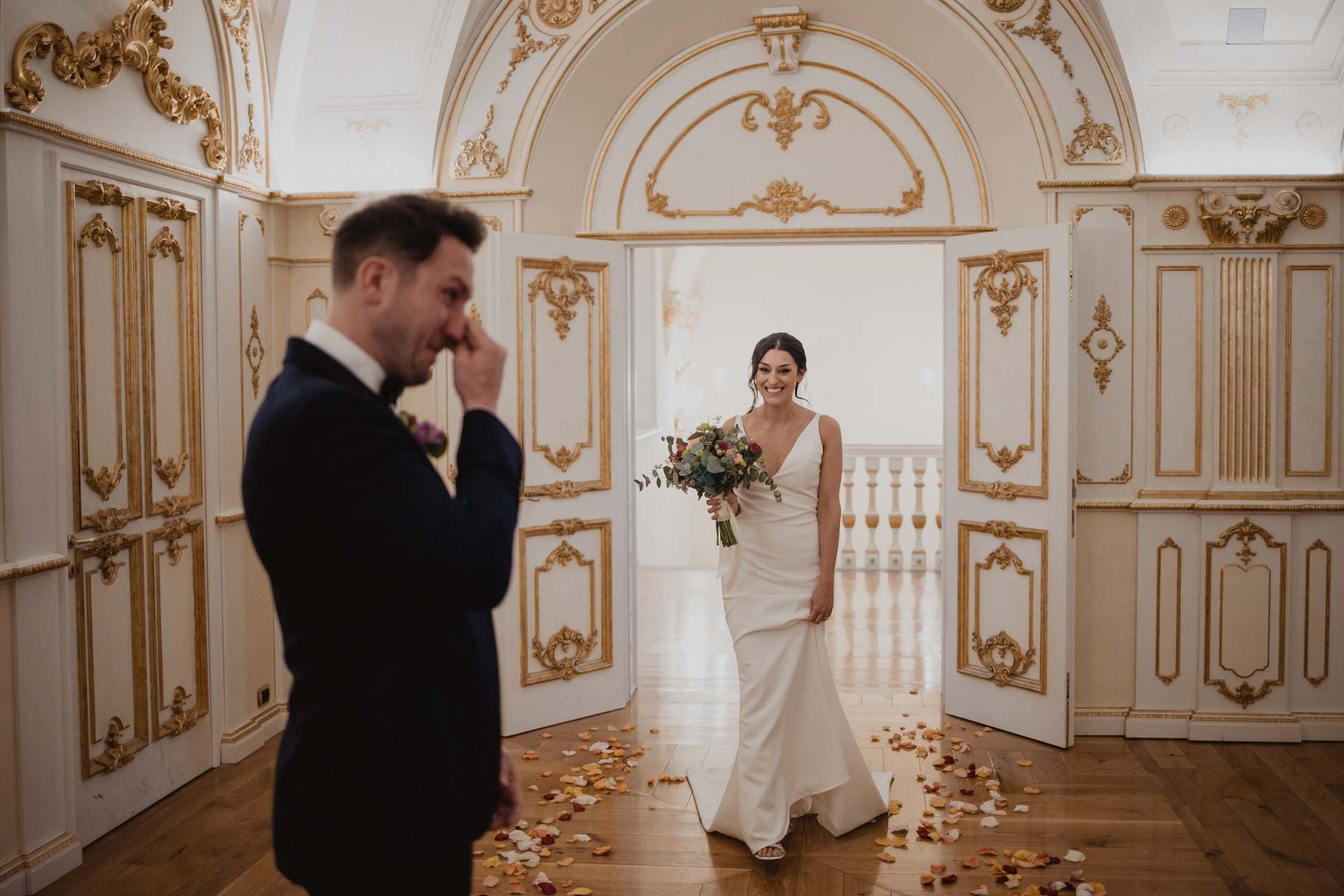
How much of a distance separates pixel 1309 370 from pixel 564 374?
12.2ft

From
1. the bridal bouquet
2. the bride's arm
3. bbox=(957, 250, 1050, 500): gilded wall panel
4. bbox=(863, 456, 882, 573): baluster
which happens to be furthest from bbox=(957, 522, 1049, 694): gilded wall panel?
bbox=(863, 456, 882, 573): baluster

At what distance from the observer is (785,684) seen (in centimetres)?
394

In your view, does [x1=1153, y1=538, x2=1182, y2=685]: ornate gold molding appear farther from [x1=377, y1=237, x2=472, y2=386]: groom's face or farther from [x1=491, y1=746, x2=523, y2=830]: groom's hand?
[x1=377, y1=237, x2=472, y2=386]: groom's face

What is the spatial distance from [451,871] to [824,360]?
11.9 meters

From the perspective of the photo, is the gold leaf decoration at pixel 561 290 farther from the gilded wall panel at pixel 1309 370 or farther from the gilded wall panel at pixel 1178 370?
the gilded wall panel at pixel 1309 370

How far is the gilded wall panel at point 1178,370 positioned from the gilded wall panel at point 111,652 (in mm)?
4736

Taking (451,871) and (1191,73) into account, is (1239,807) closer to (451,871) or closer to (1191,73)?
(1191,73)

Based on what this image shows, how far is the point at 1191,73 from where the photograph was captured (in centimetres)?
530

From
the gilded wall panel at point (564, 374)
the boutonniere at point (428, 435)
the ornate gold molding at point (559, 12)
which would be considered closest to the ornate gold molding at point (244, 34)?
the ornate gold molding at point (559, 12)

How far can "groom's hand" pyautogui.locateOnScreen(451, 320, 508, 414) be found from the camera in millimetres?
1592

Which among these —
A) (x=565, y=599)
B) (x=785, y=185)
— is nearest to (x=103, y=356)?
(x=565, y=599)

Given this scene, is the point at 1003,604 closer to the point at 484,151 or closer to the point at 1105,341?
the point at 1105,341

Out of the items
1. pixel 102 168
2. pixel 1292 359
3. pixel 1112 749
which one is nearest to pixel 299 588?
pixel 102 168

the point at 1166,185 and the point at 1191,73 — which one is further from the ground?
the point at 1191,73
